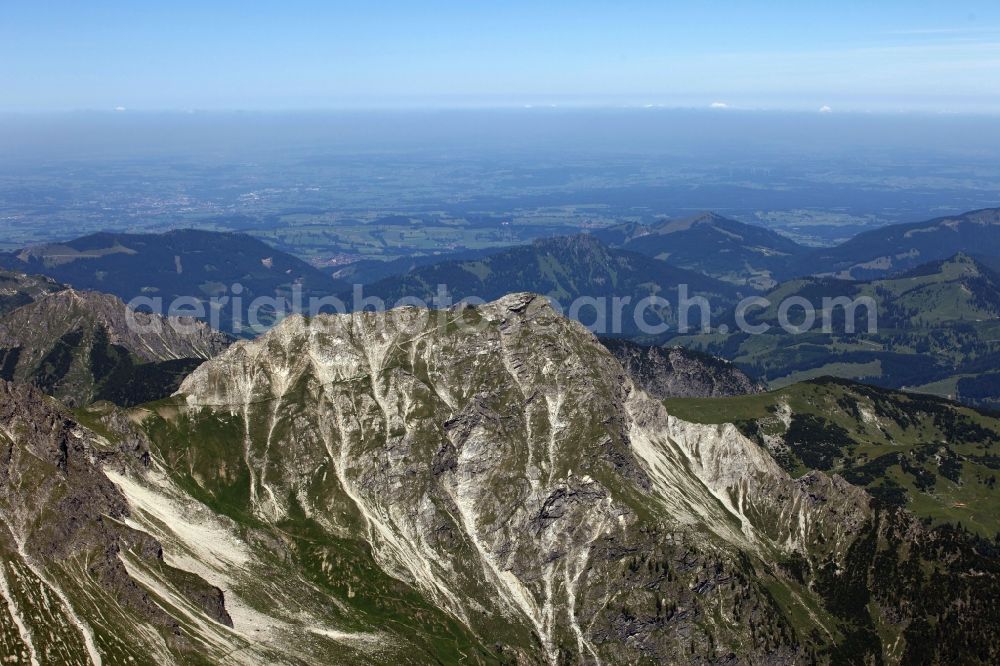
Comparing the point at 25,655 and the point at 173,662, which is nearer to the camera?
the point at 25,655

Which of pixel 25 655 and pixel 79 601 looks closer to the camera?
pixel 25 655

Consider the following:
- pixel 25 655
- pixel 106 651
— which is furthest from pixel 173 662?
pixel 25 655

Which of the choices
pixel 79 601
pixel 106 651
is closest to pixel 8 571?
pixel 79 601

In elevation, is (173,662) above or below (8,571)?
below

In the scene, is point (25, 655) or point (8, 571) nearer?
point (25, 655)

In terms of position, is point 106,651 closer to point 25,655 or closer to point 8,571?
point 25,655

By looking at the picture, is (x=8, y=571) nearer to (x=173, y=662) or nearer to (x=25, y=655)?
(x=25, y=655)

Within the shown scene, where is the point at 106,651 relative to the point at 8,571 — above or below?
below

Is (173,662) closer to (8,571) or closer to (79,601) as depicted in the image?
(79,601)
